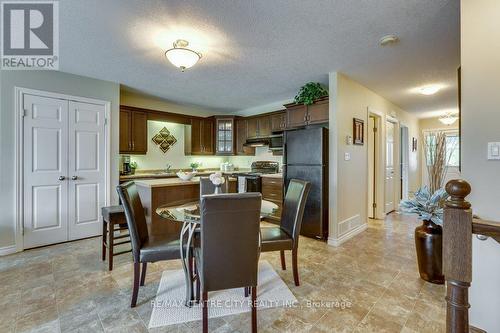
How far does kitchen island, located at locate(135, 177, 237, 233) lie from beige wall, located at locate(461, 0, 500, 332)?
2.78m

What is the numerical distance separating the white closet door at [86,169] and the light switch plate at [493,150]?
4.52 meters

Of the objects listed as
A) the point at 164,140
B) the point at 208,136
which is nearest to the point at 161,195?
the point at 164,140

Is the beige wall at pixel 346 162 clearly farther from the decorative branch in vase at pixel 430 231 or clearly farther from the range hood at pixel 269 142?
the range hood at pixel 269 142

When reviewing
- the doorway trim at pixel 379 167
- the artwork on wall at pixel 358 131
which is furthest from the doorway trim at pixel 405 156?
Result: the artwork on wall at pixel 358 131

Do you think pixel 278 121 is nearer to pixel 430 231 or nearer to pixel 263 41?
pixel 263 41

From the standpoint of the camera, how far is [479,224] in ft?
2.86

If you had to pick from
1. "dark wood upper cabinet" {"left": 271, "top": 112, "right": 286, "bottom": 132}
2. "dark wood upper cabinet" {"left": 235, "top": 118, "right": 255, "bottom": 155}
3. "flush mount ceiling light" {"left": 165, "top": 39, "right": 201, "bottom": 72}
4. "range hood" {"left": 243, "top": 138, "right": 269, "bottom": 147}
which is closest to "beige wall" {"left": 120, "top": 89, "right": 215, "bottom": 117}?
"dark wood upper cabinet" {"left": 235, "top": 118, "right": 255, "bottom": 155}

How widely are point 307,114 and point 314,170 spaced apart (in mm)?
991

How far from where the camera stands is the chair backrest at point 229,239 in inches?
57.6

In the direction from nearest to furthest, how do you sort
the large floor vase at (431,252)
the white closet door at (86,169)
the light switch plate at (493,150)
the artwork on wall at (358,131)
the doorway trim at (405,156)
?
1. the light switch plate at (493,150)
2. the large floor vase at (431,252)
3. the white closet door at (86,169)
4. the artwork on wall at (358,131)
5. the doorway trim at (405,156)

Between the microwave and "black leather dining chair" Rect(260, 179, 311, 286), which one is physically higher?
the microwave

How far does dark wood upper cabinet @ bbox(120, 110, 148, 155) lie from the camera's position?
4332mm

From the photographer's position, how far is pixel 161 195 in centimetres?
324

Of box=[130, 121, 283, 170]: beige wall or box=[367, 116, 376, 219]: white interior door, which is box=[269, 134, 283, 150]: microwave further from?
box=[367, 116, 376, 219]: white interior door
